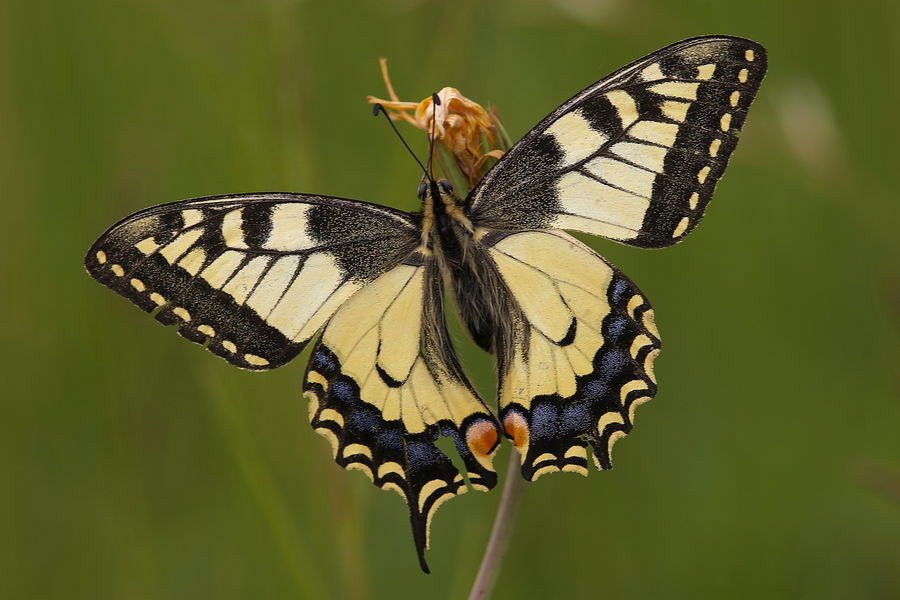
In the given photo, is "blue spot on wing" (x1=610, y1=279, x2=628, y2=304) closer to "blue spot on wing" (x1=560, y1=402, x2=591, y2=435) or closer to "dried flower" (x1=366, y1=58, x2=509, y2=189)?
"blue spot on wing" (x1=560, y1=402, x2=591, y2=435)

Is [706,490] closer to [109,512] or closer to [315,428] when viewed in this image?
[315,428]

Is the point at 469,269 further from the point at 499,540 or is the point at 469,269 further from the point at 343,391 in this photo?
the point at 499,540

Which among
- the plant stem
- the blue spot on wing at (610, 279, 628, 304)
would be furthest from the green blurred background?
the blue spot on wing at (610, 279, 628, 304)

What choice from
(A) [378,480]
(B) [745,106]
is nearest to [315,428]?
(A) [378,480]

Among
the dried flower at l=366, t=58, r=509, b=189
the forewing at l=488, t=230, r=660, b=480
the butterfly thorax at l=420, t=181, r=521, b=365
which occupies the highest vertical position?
the dried flower at l=366, t=58, r=509, b=189

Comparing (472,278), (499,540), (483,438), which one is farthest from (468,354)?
(499,540)

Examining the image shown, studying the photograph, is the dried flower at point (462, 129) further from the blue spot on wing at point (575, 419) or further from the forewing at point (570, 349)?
the blue spot on wing at point (575, 419)

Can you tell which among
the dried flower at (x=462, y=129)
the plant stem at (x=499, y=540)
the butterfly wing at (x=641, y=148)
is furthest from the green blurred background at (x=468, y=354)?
the butterfly wing at (x=641, y=148)
